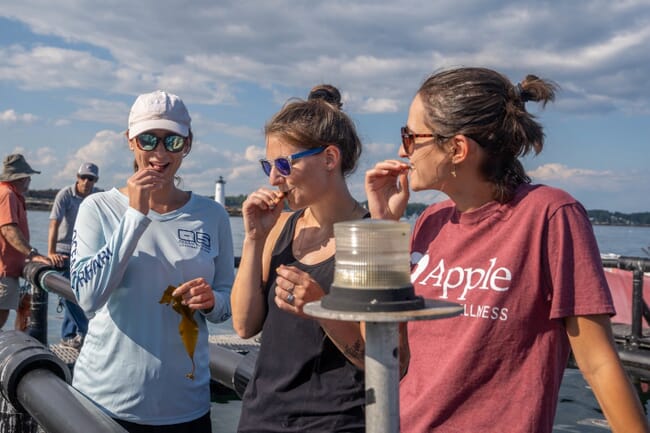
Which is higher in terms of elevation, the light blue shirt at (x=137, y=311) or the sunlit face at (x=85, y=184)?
A: the sunlit face at (x=85, y=184)

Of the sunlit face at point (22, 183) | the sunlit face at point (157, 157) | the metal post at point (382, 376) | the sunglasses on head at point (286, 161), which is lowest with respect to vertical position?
the metal post at point (382, 376)

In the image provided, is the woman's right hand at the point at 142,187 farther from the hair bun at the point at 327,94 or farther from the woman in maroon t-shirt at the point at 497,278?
the woman in maroon t-shirt at the point at 497,278

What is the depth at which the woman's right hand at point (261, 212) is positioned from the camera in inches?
93.1

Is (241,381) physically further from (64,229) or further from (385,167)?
(64,229)

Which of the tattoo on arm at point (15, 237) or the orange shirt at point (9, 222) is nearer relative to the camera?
the tattoo on arm at point (15, 237)

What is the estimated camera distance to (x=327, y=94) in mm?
2684

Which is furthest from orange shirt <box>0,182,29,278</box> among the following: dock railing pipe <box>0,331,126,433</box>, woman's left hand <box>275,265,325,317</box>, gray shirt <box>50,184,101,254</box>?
woman's left hand <box>275,265,325,317</box>

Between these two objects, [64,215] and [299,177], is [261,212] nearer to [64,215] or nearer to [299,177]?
[299,177]

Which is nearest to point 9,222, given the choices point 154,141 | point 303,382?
point 154,141

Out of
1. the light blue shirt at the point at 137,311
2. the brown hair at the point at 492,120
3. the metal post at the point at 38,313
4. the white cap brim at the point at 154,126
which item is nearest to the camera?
the brown hair at the point at 492,120

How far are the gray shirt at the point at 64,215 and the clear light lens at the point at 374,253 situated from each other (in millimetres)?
8115

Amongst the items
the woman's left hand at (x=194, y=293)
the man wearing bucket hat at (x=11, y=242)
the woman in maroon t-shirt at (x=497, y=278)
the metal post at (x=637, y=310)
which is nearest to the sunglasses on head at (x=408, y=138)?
the woman in maroon t-shirt at (x=497, y=278)

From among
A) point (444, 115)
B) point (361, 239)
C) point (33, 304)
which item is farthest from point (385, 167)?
point (33, 304)

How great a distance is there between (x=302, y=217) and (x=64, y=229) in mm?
6965
